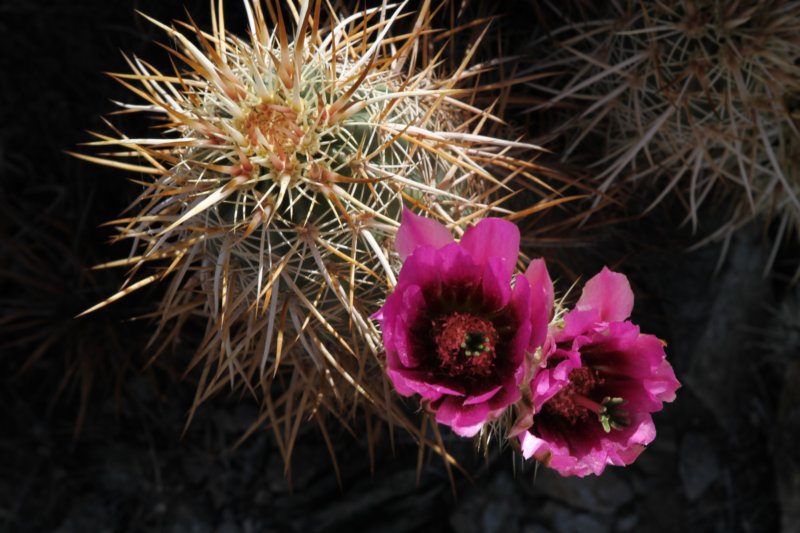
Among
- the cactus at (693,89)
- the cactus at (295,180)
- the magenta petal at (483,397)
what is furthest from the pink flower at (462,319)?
the cactus at (693,89)

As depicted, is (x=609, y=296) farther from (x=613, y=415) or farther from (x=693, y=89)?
(x=693, y=89)

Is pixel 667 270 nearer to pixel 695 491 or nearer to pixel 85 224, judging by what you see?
pixel 695 491

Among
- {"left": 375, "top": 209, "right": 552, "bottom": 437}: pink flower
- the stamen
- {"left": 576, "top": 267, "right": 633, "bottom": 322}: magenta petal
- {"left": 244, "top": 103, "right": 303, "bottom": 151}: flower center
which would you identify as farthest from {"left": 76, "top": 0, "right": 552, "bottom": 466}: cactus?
the stamen

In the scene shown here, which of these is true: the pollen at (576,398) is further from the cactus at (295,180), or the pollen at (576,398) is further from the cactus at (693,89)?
the cactus at (693,89)

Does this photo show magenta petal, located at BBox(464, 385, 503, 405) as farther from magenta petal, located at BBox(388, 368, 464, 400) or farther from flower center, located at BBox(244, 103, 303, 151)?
flower center, located at BBox(244, 103, 303, 151)

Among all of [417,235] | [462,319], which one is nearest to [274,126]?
[417,235]
